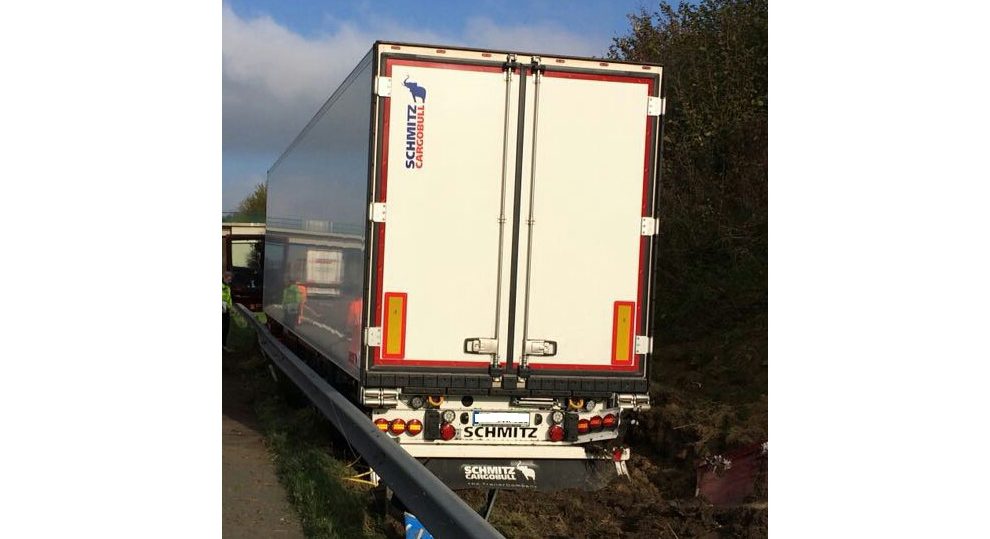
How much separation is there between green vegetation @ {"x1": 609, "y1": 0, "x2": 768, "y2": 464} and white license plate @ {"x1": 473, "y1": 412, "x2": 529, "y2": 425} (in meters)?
4.57

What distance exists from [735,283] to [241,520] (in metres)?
9.84

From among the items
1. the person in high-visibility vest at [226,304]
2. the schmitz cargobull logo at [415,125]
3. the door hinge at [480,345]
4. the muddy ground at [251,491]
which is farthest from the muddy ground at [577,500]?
the person in high-visibility vest at [226,304]

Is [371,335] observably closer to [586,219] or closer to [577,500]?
[586,219]

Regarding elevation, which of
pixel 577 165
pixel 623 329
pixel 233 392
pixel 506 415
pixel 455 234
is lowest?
pixel 233 392

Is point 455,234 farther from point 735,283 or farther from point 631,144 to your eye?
point 735,283

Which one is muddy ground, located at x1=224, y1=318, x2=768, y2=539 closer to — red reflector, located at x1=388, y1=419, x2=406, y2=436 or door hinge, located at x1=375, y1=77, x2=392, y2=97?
red reflector, located at x1=388, y1=419, x2=406, y2=436

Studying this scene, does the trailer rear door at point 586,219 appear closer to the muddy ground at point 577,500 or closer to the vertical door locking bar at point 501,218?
the vertical door locking bar at point 501,218

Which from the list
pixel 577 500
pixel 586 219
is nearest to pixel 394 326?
pixel 586 219

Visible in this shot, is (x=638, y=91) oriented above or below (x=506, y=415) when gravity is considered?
above

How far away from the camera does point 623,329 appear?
8.20 metres

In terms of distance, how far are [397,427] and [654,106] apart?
3202 millimetres

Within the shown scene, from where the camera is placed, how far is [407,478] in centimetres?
559

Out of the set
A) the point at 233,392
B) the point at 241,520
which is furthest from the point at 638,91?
the point at 233,392

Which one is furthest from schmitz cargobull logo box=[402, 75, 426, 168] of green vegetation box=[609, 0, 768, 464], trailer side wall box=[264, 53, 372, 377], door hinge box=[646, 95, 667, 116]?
green vegetation box=[609, 0, 768, 464]
